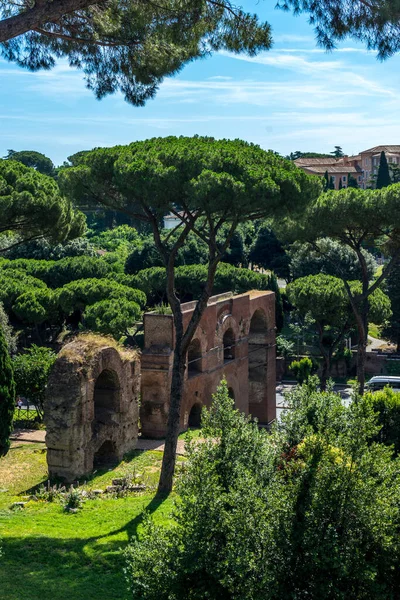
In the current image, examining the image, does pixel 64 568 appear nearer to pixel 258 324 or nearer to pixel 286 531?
pixel 286 531

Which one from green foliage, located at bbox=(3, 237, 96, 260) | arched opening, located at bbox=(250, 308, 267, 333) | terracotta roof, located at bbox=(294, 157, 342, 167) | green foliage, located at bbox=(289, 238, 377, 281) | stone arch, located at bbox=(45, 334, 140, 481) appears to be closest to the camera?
stone arch, located at bbox=(45, 334, 140, 481)

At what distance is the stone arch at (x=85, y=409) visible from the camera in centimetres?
1481

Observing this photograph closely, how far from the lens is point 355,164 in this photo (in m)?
86.2

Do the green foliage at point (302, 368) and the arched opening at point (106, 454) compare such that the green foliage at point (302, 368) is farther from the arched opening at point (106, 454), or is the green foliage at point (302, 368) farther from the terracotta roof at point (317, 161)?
the terracotta roof at point (317, 161)

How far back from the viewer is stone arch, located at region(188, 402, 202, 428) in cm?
2169

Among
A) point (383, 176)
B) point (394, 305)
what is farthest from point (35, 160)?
point (394, 305)

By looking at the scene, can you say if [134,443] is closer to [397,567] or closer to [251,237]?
[397,567]

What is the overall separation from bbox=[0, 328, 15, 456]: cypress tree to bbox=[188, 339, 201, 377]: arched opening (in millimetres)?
6173

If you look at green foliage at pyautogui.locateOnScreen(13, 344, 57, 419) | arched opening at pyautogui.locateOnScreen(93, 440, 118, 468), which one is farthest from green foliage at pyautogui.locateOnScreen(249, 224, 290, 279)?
arched opening at pyautogui.locateOnScreen(93, 440, 118, 468)

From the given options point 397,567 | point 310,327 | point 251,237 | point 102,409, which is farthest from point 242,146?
point 251,237

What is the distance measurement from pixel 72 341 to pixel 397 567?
32.3 ft

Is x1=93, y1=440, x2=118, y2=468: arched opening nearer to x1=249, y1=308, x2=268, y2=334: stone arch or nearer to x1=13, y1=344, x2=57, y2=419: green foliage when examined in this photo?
x1=13, y1=344, x2=57, y2=419: green foliage

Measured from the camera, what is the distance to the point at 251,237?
49.7 metres

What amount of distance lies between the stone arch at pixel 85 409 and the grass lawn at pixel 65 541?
1.92 feet
